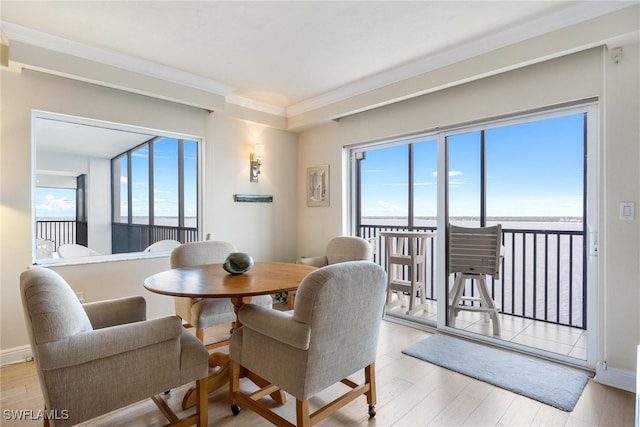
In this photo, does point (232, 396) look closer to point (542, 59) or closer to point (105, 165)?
point (105, 165)

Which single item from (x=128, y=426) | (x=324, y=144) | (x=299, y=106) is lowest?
(x=128, y=426)

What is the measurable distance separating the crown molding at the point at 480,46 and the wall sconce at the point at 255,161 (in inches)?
35.8

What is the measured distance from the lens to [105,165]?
3209mm

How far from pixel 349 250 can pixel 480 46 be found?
2.13 meters

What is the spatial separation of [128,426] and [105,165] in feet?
7.82

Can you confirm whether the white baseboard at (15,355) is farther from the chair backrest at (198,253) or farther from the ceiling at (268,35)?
the ceiling at (268,35)

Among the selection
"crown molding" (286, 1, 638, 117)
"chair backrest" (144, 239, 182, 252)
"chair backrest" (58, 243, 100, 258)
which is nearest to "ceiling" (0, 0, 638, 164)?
"crown molding" (286, 1, 638, 117)

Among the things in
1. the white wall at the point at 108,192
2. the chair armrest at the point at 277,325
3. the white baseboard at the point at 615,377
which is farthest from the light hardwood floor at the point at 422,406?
the white wall at the point at 108,192

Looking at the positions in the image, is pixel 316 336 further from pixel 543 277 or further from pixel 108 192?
pixel 543 277

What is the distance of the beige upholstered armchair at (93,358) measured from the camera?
1.36 meters

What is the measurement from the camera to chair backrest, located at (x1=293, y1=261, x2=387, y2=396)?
5.03 feet

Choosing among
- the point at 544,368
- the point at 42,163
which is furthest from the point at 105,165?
the point at 544,368

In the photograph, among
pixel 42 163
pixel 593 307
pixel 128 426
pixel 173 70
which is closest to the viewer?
pixel 128 426

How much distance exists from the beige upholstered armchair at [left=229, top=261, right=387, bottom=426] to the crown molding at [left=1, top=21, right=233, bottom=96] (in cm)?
255
